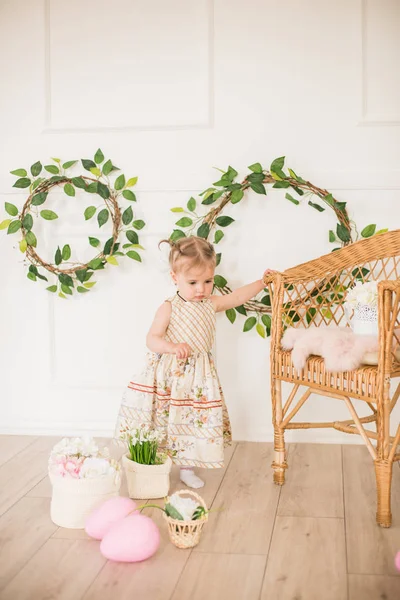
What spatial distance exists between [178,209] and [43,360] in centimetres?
90

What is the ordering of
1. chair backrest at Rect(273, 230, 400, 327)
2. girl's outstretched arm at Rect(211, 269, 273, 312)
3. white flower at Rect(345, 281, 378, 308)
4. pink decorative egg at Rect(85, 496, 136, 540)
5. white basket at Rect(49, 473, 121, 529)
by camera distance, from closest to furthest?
pink decorative egg at Rect(85, 496, 136, 540) → white basket at Rect(49, 473, 121, 529) → white flower at Rect(345, 281, 378, 308) → chair backrest at Rect(273, 230, 400, 327) → girl's outstretched arm at Rect(211, 269, 273, 312)

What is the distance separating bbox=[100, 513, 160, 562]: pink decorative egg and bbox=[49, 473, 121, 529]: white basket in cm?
21

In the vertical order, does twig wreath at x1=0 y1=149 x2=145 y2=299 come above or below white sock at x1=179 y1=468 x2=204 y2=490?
above

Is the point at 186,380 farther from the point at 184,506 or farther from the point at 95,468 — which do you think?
the point at 184,506

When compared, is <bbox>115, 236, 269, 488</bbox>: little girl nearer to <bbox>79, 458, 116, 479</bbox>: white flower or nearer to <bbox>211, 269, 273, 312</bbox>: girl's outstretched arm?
<bbox>211, 269, 273, 312</bbox>: girl's outstretched arm

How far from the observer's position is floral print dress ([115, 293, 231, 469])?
2.38 m

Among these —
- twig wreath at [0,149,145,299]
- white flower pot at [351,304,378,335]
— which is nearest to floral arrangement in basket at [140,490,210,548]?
white flower pot at [351,304,378,335]

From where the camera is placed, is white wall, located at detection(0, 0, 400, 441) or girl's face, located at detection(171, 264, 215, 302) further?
white wall, located at detection(0, 0, 400, 441)

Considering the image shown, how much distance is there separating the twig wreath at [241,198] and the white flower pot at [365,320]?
0.59 m

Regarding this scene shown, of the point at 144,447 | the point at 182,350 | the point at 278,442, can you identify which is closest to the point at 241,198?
the point at 182,350

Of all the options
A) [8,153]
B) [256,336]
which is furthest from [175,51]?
[256,336]

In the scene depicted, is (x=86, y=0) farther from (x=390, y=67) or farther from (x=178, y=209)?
(x=390, y=67)

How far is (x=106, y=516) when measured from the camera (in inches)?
75.5

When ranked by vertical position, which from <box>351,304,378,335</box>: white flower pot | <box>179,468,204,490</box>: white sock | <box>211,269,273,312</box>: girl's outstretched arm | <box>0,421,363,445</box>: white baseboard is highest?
<box>211,269,273,312</box>: girl's outstretched arm
